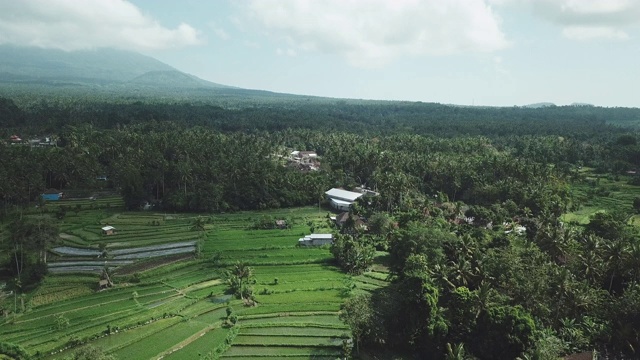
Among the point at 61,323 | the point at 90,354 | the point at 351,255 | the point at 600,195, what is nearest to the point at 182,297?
the point at 61,323

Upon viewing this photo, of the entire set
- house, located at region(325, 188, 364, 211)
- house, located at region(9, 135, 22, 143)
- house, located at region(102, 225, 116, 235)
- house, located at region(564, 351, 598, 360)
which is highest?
house, located at region(9, 135, 22, 143)

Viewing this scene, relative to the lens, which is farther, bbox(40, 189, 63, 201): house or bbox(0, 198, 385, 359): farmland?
bbox(40, 189, 63, 201): house

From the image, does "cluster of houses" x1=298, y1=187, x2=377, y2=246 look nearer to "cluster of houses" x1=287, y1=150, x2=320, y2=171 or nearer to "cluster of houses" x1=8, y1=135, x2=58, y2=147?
"cluster of houses" x1=287, y1=150, x2=320, y2=171

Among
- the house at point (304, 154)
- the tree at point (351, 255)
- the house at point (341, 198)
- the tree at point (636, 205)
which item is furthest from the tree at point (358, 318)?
the house at point (304, 154)

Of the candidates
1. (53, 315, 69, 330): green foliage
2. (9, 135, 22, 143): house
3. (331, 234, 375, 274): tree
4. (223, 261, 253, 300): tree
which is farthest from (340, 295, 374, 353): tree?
(9, 135, 22, 143): house

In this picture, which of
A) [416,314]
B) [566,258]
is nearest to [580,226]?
[566,258]

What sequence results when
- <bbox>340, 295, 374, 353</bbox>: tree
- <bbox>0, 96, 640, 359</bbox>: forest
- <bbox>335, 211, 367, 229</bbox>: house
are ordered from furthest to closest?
<bbox>335, 211, 367, 229</bbox>: house, <bbox>0, 96, 640, 359</bbox>: forest, <bbox>340, 295, 374, 353</bbox>: tree

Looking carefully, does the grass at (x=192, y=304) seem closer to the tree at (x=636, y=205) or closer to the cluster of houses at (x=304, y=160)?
the cluster of houses at (x=304, y=160)
